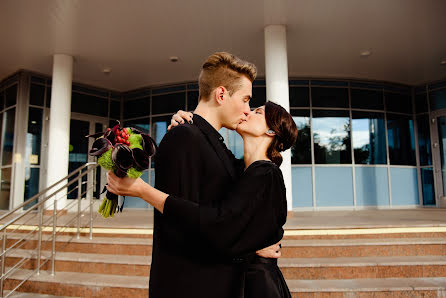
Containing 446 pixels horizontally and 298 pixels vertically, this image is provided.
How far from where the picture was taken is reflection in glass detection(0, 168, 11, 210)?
10664mm

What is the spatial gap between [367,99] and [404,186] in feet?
9.76

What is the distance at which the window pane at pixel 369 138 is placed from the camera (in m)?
11.3

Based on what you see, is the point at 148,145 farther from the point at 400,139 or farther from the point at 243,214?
the point at 400,139

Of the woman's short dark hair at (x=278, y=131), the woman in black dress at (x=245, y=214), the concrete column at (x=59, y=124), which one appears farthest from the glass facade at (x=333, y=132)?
the woman in black dress at (x=245, y=214)

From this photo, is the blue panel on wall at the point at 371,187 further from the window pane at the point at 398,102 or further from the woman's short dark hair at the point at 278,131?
the woman's short dark hair at the point at 278,131

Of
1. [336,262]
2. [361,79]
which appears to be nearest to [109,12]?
[336,262]

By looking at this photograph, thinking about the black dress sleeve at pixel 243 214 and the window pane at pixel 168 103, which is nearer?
the black dress sleeve at pixel 243 214

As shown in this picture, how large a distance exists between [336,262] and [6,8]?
7722mm

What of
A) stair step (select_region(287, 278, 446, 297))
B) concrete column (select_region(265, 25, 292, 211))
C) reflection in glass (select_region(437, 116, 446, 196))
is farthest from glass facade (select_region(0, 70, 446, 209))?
stair step (select_region(287, 278, 446, 297))

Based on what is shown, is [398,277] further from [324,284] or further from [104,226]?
[104,226]

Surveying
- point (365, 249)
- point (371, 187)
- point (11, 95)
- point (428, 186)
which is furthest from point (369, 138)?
point (11, 95)

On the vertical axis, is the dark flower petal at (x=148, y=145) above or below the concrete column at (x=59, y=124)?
below

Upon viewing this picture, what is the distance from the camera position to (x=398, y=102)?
12.1 m

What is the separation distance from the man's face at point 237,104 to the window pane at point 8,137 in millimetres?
11301
